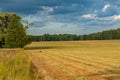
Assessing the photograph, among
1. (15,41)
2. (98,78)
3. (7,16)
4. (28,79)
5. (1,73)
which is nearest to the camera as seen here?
(28,79)

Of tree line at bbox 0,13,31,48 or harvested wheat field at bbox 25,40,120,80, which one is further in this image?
tree line at bbox 0,13,31,48

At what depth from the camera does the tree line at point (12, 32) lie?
94312 mm

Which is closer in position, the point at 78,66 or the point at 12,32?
the point at 78,66

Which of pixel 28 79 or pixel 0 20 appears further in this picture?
pixel 0 20

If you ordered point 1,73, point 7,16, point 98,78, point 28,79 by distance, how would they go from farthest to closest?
point 7,16 → point 98,78 → point 1,73 → point 28,79

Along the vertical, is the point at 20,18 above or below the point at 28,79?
above

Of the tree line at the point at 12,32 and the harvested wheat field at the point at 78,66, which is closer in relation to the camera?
the harvested wheat field at the point at 78,66

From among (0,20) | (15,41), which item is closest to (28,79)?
(15,41)

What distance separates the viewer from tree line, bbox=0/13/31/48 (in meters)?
94.3

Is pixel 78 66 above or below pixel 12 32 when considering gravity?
below

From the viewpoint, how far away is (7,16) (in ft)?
330

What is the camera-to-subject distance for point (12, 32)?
312 feet

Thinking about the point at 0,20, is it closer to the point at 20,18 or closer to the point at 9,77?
the point at 20,18

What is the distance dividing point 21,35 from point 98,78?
79084mm
